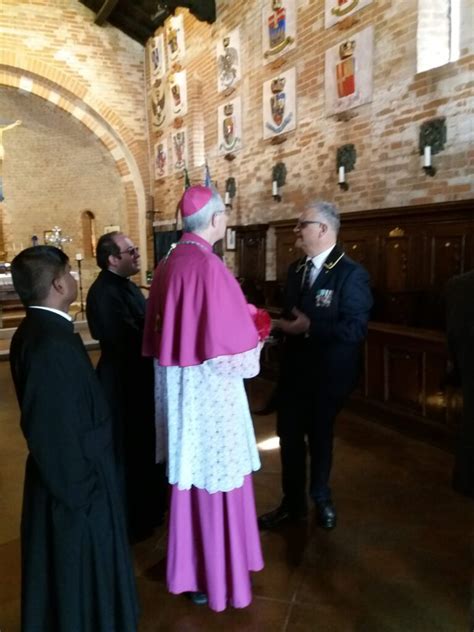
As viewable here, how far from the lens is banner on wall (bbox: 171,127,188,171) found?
977 centimetres

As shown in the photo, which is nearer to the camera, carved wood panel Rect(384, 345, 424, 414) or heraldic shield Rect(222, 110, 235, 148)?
carved wood panel Rect(384, 345, 424, 414)

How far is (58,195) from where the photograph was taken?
14.0 meters

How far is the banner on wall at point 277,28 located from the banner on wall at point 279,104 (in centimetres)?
32

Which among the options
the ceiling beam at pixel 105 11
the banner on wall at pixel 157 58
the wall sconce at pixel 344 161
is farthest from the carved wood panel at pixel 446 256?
the ceiling beam at pixel 105 11

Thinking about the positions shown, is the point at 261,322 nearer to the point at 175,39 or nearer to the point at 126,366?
the point at 126,366

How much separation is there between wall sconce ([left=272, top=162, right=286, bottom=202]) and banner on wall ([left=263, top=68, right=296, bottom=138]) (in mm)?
452

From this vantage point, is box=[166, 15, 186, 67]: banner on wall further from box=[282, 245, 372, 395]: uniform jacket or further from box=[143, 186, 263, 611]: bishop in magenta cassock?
box=[143, 186, 263, 611]: bishop in magenta cassock

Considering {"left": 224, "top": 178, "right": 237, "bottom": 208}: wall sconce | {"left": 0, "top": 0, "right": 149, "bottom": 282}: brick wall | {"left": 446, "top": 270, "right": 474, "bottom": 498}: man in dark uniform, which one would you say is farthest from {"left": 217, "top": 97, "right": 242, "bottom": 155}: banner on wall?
{"left": 446, "top": 270, "right": 474, "bottom": 498}: man in dark uniform

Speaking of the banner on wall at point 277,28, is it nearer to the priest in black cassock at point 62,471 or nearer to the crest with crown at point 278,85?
the crest with crown at point 278,85

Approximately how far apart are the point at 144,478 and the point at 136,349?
0.76m

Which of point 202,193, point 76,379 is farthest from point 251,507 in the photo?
point 202,193

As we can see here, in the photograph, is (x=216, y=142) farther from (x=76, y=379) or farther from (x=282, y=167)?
(x=76, y=379)

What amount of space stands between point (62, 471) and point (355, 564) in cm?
179

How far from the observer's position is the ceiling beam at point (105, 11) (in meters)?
9.82
